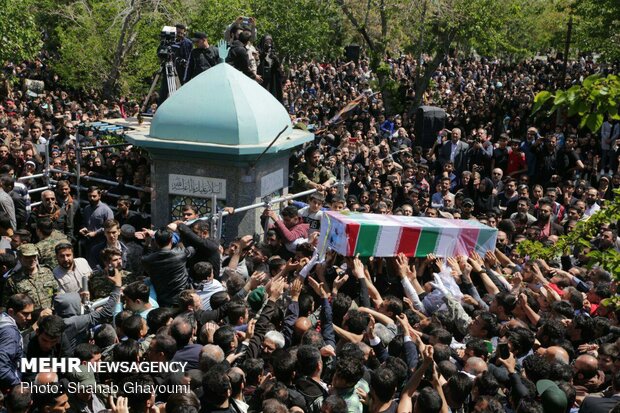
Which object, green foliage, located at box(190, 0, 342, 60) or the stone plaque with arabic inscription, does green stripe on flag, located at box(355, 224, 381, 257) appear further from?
green foliage, located at box(190, 0, 342, 60)

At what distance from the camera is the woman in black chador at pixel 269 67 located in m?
14.2

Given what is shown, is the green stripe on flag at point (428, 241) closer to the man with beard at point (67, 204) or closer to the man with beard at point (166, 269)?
the man with beard at point (166, 269)

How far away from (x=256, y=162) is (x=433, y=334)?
4.38m

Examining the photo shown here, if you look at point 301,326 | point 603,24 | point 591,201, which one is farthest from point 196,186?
point 603,24

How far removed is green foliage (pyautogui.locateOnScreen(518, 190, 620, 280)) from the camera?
700cm

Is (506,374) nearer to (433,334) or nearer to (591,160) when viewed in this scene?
(433,334)

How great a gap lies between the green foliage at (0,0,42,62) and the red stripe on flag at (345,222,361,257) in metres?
20.2

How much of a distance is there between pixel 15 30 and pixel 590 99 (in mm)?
23731

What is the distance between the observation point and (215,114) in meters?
10.9

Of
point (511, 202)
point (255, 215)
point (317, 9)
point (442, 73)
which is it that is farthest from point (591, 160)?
point (442, 73)

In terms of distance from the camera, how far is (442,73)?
39969 millimetres

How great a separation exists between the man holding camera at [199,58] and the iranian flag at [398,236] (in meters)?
4.72

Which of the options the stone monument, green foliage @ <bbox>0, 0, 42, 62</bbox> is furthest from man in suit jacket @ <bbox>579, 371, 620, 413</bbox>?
green foliage @ <bbox>0, 0, 42, 62</bbox>

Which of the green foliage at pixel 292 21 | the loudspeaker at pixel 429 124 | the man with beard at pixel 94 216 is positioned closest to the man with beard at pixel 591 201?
the man with beard at pixel 94 216
